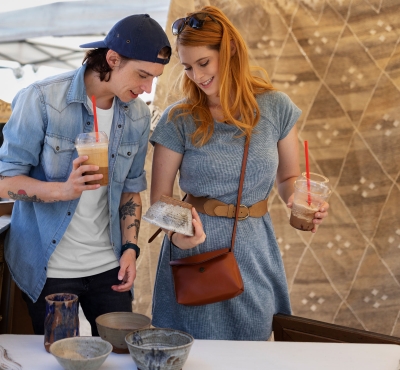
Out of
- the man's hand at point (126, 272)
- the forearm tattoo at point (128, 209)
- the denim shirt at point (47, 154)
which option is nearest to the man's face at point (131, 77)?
the denim shirt at point (47, 154)

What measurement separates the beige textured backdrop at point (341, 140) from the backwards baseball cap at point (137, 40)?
175 centimetres

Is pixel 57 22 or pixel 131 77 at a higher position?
pixel 57 22

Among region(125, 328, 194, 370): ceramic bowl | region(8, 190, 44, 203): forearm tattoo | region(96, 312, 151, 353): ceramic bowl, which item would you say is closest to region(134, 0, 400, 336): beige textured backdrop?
region(8, 190, 44, 203): forearm tattoo

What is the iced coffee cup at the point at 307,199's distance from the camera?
221 cm

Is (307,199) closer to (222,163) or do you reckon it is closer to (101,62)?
(222,163)

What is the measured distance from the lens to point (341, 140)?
163 inches

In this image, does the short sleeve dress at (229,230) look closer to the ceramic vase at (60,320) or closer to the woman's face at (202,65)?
the woman's face at (202,65)

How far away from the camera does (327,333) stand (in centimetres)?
203

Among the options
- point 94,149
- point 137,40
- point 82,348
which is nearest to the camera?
point 82,348

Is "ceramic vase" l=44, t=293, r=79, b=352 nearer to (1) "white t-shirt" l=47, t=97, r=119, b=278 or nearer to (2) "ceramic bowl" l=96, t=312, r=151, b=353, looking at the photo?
(2) "ceramic bowl" l=96, t=312, r=151, b=353

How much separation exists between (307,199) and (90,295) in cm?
89

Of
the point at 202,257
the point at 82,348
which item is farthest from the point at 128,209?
the point at 82,348

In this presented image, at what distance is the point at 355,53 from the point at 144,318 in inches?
112

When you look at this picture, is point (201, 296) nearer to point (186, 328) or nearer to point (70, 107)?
point (186, 328)
